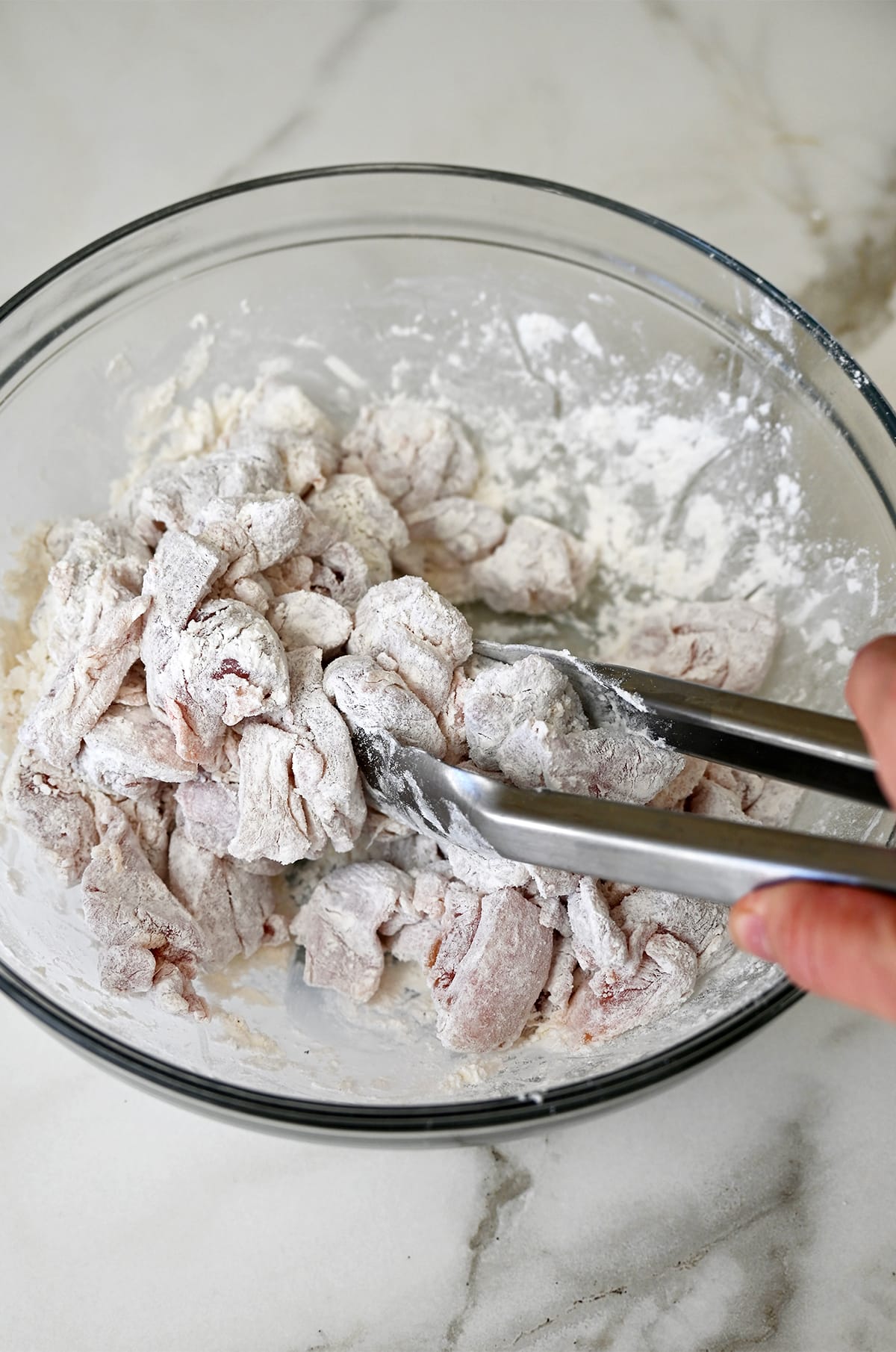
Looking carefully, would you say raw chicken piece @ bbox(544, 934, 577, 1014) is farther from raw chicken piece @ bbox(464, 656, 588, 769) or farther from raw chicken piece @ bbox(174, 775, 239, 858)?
raw chicken piece @ bbox(174, 775, 239, 858)

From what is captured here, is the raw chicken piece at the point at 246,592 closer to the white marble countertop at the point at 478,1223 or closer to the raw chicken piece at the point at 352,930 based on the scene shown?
the raw chicken piece at the point at 352,930

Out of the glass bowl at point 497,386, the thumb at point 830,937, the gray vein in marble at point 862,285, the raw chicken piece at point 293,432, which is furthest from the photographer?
the gray vein in marble at point 862,285

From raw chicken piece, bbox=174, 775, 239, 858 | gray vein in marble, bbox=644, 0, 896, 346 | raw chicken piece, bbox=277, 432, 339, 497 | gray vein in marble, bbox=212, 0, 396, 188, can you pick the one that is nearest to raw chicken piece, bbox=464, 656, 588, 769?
raw chicken piece, bbox=174, 775, 239, 858

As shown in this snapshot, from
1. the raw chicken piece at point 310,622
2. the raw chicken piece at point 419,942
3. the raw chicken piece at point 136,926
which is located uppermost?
the raw chicken piece at point 310,622

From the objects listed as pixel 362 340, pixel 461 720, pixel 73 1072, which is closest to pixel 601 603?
pixel 461 720

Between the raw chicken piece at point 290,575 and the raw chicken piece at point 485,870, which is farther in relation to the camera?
the raw chicken piece at point 290,575

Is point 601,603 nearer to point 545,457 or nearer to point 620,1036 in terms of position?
point 545,457

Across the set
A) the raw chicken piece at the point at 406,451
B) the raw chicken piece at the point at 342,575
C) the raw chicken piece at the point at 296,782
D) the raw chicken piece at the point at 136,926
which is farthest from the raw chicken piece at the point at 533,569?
the raw chicken piece at the point at 136,926

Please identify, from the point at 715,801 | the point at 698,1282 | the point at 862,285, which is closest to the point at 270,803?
the point at 715,801
